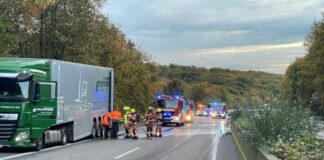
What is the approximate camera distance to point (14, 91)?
2067 cm

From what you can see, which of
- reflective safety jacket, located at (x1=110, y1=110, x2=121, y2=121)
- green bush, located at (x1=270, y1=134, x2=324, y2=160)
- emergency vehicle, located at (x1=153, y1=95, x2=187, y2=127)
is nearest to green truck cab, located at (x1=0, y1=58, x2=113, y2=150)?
reflective safety jacket, located at (x1=110, y1=110, x2=121, y2=121)

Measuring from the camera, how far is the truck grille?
66.0 ft

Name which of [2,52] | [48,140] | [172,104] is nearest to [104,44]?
[172,104]

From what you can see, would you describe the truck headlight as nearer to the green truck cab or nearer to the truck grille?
the green truck cab

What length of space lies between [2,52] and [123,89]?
26195 millimetres

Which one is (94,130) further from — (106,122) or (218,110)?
(218,110)

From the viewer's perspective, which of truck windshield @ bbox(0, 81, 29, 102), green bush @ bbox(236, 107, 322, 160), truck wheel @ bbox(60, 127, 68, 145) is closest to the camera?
green bush @ bbox(236, 107, 322, 160)

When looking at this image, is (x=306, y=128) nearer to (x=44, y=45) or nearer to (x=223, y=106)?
(x=44, y=45)

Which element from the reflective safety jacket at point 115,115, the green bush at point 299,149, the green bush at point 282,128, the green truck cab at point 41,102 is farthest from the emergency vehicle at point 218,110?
the green bush at point 299,149

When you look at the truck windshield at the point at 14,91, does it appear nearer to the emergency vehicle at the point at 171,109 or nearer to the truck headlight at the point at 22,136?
the truck headlight at the point at 22,136

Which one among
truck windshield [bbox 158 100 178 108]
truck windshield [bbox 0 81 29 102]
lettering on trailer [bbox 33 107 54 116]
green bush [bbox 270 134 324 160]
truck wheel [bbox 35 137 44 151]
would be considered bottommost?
truck wheel [bbox 35 137 44 151]

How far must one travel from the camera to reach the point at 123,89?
57500 mm

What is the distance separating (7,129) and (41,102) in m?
1.93

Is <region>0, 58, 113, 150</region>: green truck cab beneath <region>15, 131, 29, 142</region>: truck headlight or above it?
above
